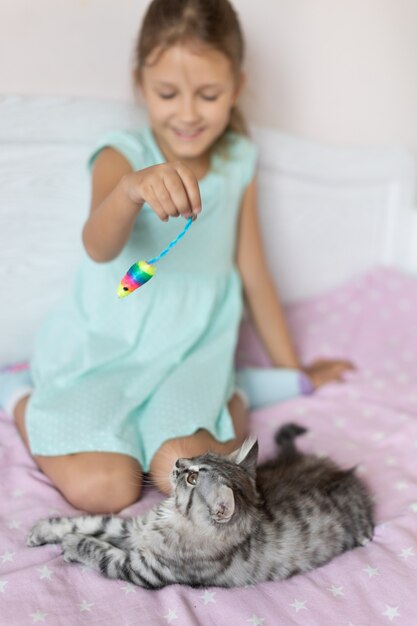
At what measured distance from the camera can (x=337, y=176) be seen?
191 cm

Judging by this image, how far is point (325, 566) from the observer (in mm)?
1032

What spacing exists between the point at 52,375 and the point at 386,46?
134 cm

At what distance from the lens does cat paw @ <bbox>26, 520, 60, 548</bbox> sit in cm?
103

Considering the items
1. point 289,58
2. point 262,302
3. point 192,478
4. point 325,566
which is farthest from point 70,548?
point 289,58

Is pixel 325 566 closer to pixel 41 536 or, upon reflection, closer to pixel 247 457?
pixel 247 457

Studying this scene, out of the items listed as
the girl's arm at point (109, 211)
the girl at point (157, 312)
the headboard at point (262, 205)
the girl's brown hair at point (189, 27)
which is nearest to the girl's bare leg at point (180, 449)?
the girl at point (157, 312)

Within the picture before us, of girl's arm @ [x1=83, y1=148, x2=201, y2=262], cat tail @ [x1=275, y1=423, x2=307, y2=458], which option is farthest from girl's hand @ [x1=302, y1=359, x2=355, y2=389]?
girl's arm @ [x1=83, y1=148, x2=201, y2=262]

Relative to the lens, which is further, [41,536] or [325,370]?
[325,370]

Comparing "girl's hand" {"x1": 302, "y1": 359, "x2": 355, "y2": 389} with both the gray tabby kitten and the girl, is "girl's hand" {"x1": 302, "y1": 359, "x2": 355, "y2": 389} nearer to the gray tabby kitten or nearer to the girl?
the girl

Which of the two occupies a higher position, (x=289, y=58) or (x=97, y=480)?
(x=289, y=58)

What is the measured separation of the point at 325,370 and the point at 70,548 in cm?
84

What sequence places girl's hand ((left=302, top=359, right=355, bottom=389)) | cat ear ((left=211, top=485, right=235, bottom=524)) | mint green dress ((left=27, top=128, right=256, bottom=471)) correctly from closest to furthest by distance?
cat ear ((left=211, top=485, right=235, bottom=524)) < mint green dress ((left=27, top=128, right=256, bottom=471)) < girl's hand ((left=302, top=359, right=355, bottom=389))

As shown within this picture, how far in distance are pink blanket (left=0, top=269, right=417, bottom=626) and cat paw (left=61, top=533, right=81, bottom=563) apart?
0.01 meters

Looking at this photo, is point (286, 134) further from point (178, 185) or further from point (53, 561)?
point (53, 561)
